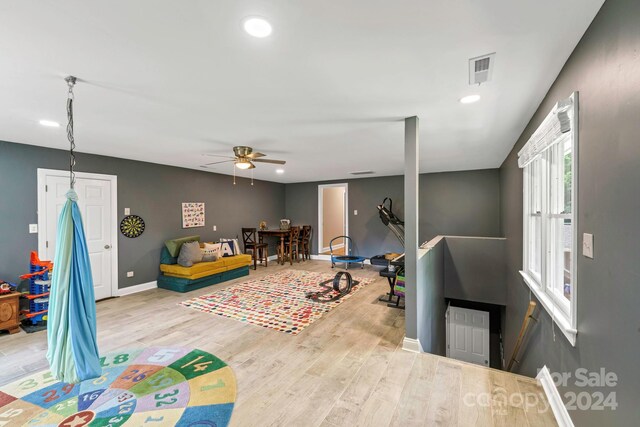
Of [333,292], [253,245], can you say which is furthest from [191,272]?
[333,292]

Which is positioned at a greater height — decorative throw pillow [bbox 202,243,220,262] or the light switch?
the light switch

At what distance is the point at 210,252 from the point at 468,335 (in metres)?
5.55

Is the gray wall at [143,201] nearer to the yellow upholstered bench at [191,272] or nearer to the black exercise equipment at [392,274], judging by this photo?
the yellow upholstered bench at [191,272]

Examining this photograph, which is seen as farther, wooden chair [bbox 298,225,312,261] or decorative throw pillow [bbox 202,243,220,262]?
wooden chair [bbox 298,225,312,261]

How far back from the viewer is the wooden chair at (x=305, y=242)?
788 centimetres

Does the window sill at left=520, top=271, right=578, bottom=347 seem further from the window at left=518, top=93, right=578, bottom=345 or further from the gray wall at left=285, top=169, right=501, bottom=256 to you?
the gray wall at left=285, top=169, right=501, bottom=256

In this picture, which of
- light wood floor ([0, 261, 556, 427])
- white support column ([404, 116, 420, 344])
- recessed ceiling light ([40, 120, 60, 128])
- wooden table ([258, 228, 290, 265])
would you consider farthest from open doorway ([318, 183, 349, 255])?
recessed ceiling light ([40, 120, 60, 128])

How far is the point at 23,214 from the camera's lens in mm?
3781

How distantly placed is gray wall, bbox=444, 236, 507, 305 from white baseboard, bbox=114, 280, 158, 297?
Result: 18.5 ft

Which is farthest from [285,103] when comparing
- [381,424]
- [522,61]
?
[381,424]

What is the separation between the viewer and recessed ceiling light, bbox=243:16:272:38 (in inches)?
55.2

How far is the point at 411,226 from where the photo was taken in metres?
2.90

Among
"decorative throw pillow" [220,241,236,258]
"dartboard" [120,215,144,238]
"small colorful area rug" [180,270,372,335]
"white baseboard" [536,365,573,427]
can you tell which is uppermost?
"dartboard" [120,215,144,238]

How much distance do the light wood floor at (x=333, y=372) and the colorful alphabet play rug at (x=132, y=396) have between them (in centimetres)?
17
